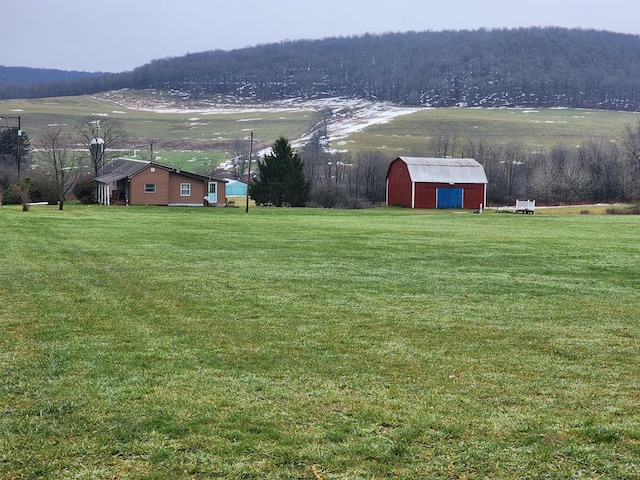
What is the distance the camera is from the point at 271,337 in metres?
9.17

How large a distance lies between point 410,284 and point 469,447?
9207mm

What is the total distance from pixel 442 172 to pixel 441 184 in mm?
1465

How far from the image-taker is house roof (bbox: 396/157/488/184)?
2625 inches

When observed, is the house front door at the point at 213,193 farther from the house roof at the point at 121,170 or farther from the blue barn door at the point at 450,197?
the blue barn door at the point at 450,197

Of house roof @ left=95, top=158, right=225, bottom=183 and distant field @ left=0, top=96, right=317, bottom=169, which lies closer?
house roof @ left=95, top=158, right=225, bottom=183

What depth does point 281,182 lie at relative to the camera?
2825 inches

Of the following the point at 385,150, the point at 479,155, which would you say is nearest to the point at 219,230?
the point at 479,155

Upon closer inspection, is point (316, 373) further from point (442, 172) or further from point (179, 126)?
point (179, 126)

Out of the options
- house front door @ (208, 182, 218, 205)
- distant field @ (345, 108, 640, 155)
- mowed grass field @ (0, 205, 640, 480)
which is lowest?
mowed grass field @ (0, 205, 640, 480)

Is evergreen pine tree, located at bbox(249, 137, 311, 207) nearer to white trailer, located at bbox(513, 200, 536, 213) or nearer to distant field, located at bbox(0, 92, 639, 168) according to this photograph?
white trailer, located at bbox(513, 200, 536, 213)

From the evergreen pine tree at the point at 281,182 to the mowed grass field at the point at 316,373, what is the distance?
55.7 metres

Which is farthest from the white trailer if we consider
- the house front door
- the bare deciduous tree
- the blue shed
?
the blue shed

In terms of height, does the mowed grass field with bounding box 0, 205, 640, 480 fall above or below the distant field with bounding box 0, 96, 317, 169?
below

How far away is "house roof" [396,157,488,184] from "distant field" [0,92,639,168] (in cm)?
5916
